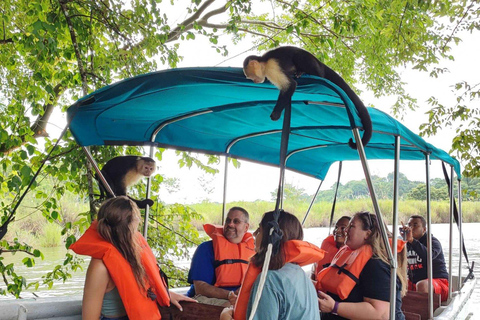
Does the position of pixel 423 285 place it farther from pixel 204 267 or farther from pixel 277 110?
pixel 277 110

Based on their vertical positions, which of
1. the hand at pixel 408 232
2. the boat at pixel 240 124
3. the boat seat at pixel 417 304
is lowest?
the boat seat at pixel 417 304

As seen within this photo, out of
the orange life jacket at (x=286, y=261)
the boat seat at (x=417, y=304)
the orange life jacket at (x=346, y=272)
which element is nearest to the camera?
the orange life jacket at (x=286, y=261)

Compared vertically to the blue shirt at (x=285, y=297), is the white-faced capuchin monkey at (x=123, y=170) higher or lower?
higher

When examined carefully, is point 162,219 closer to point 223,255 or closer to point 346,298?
point 223,255

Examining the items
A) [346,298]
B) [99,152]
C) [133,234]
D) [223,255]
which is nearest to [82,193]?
[99,152]

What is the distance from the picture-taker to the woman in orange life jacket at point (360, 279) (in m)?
2.33

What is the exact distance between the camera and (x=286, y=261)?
1.82 meters

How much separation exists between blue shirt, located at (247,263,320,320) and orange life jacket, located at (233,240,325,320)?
0.05m

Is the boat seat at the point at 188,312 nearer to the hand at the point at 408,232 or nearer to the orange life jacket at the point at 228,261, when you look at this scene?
the orange life jacket at the point at 228,261

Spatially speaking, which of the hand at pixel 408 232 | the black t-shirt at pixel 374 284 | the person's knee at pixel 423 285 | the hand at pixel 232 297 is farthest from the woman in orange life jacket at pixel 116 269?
the person's knee at pixel 423 285

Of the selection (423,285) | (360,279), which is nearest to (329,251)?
(423,285)

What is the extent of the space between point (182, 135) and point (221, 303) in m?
1.36

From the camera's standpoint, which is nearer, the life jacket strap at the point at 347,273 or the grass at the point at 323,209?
the life jacket strap at the point at 347,273

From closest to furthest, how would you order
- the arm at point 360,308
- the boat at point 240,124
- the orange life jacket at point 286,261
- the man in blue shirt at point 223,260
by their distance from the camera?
the orange life jacket at point 286,261
the boat at point 240,124
the arm at point 360,308
the man in blue shirt at point 223,260
